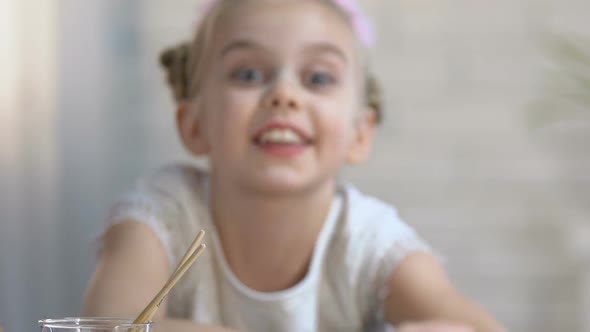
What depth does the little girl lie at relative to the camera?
152 cm

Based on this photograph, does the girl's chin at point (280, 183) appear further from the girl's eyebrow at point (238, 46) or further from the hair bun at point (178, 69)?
the hair bun at point (178, 69)

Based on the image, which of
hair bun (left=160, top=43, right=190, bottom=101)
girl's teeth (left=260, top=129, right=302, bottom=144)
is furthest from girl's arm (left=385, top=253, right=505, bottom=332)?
hair bun (left=160, top=43, right=190, bottom=101)

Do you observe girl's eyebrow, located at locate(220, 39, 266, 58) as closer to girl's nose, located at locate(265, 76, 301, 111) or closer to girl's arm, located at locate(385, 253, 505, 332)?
girl's nose, located at locate(265, 76, 301, 111)

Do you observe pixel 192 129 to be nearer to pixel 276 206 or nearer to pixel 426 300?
pixel 276 206

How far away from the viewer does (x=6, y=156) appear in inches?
90.9

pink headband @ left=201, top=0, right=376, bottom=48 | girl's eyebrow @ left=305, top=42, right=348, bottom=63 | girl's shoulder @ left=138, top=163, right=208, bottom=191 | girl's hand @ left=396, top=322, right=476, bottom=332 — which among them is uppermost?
pink headband @ left=201, top=0, right=376, bottom=48

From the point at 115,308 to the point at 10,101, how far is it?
1.11 meters

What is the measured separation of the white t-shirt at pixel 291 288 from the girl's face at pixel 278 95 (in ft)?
0.40

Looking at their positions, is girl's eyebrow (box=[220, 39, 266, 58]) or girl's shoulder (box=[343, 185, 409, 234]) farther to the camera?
girl's shoulder (box=[343, 185, 409, 234])

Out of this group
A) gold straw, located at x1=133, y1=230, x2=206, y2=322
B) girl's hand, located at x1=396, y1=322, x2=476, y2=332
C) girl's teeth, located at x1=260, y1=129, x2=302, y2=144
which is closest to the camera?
gold straw, located at x1=133, y1=230, x2=206, y2=322

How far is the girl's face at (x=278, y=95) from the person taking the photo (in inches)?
59.4

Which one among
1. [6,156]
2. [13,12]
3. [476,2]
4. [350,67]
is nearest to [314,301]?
[350,67]

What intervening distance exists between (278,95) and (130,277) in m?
0.39

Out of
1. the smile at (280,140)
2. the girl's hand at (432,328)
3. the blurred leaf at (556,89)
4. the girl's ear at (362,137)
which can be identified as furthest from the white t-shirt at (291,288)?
the blurred leaf at (556,89)
